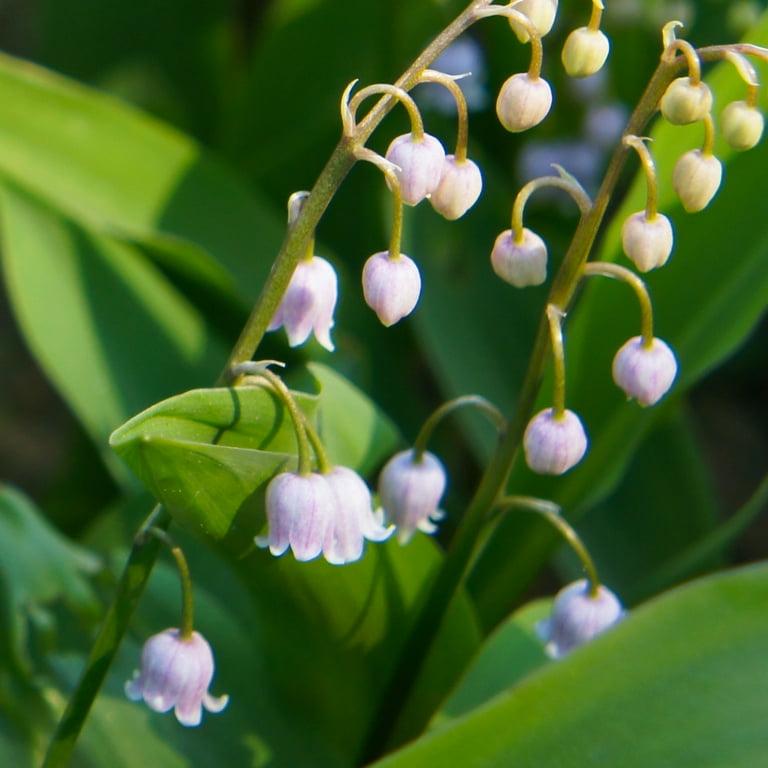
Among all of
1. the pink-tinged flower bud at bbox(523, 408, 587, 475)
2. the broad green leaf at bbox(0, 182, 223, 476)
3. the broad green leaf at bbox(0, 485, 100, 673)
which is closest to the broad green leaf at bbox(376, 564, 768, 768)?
the pink-tinged flower bud at bbox(523, 408, 587, 475)

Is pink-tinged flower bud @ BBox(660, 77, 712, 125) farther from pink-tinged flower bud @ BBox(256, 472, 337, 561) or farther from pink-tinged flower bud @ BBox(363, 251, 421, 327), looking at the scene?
pink-tinged flower bud @ BBox(256, 472, 337, 561)

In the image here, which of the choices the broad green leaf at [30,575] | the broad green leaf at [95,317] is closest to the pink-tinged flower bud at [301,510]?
the broad green leaf at [30,575]

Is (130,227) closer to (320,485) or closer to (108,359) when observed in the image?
(108,359)

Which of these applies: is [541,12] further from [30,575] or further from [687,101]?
[30,575]

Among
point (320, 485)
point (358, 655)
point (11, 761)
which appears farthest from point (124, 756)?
point (320, 485)

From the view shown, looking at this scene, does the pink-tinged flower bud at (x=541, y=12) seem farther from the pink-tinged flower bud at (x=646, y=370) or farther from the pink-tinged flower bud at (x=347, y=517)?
the pink-tinged flower bud at (x=347, y=517)

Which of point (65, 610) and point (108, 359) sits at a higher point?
point (108, 359)

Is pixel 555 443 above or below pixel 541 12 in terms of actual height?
below

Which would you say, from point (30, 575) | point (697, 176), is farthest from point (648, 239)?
point (30, 575)
